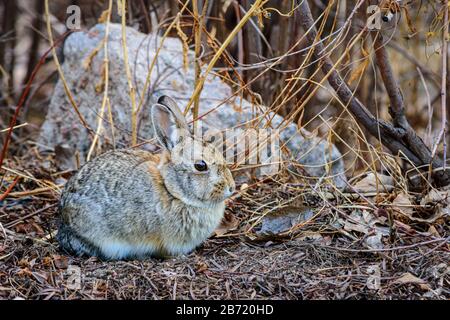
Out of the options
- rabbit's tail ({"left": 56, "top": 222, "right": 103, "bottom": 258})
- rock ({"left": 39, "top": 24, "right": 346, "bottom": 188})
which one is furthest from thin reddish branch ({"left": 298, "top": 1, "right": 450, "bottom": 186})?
rabbit's tail ({"left": 56, "top": 222, "right": 103, "bottom": 258})

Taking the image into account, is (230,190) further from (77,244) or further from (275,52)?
(275,52)

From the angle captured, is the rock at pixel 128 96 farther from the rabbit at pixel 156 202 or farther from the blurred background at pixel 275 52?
the rabbit at pixel 156 202

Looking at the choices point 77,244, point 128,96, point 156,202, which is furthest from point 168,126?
point 128,96

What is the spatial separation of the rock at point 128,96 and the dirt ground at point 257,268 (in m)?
1.15

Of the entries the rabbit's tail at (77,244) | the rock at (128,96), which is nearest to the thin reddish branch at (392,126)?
the rock at (128,96)

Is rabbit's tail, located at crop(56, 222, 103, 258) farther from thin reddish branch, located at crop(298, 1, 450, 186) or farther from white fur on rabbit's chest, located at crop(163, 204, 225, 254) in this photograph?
thin reddish branch, located at crop(298, 1, 450, 186)

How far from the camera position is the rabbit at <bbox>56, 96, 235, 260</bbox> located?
4.46 meters

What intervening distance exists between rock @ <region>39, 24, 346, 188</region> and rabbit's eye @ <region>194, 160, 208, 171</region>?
1357 mm

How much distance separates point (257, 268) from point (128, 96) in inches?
109

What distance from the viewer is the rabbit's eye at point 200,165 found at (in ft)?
14.5

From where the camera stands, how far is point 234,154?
563cm

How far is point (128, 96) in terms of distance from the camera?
645cm
